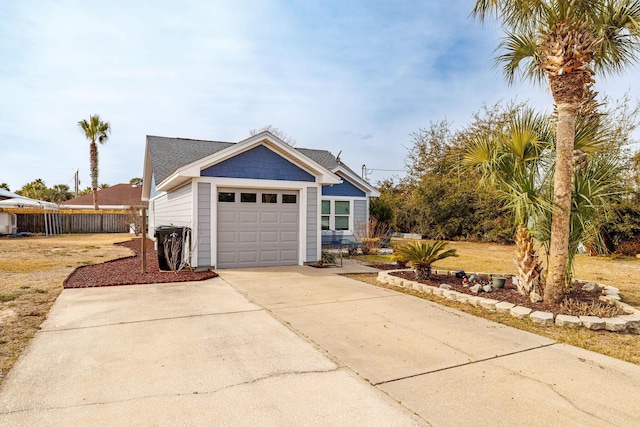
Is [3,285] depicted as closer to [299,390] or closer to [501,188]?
[299,390]

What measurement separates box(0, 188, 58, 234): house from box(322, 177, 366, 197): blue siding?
1737cm

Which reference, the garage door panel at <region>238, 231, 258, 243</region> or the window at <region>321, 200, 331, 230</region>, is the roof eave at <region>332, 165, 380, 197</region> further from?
the garage door panel at <region>238, 231, 258, 243</region>

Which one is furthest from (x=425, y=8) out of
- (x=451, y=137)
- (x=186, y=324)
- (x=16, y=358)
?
(x=451, y=137)

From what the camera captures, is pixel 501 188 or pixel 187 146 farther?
pixel 187 146

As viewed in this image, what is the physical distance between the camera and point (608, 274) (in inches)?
394

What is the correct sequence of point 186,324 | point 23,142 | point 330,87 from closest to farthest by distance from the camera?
point 186,324, point 330,87, point 23,142

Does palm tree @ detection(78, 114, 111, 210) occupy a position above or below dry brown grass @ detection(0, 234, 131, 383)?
above

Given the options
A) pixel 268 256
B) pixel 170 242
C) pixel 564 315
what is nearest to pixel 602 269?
pixel 564 315

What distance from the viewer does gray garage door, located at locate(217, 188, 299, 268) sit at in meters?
9.92

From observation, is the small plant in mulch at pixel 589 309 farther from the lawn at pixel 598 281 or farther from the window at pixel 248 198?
the window at pixel 248 198

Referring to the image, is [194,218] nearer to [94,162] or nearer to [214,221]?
[214,221]

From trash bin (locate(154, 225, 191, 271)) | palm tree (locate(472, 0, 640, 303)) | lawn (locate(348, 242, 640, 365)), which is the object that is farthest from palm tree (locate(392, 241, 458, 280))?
trash bin (locate(154, 225, 191, 271))

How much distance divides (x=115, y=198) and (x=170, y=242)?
2923 centimetres

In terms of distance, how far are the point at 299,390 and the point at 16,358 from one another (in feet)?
9.72
